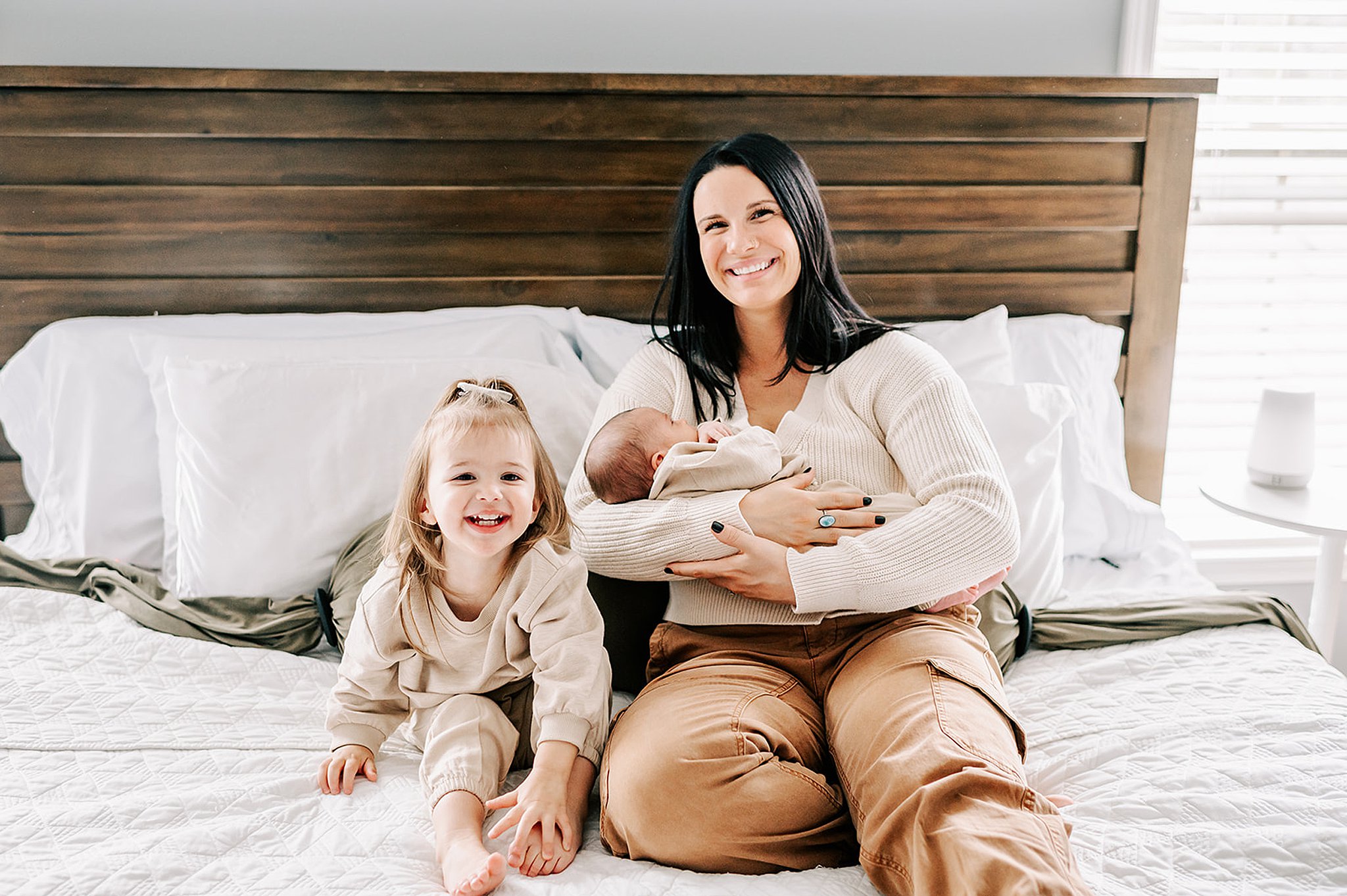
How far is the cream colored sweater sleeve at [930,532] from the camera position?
1.29 meters

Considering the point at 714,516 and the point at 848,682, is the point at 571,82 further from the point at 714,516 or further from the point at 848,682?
the point at 848,682

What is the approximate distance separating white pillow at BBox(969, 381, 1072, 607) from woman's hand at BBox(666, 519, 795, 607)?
1.89ft

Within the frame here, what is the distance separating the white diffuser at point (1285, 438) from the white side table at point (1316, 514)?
3 cm

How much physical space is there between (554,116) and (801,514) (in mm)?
1097

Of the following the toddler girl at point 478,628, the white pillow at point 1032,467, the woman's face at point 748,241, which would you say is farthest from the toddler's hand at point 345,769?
the white pillow at point 1032,467

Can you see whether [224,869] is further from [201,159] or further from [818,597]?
[201,159]

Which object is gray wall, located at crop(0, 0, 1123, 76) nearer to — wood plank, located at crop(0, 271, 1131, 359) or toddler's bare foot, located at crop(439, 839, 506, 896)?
wood plank, located at crop(0, 271, 1131, 359)

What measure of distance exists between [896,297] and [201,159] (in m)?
1.47

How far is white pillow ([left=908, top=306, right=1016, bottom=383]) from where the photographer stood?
1966 mm

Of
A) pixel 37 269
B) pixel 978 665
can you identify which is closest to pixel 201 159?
pixel 37 269

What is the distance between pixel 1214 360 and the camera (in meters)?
2.44

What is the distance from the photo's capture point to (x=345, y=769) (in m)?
1.25

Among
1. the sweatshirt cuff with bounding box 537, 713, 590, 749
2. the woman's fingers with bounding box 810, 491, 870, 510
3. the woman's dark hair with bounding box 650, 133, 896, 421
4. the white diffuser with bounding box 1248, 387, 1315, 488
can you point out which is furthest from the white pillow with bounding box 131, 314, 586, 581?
the white diffuser with bounding box 1248, 387, 1315, 488

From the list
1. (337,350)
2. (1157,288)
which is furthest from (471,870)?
(1157,288)
